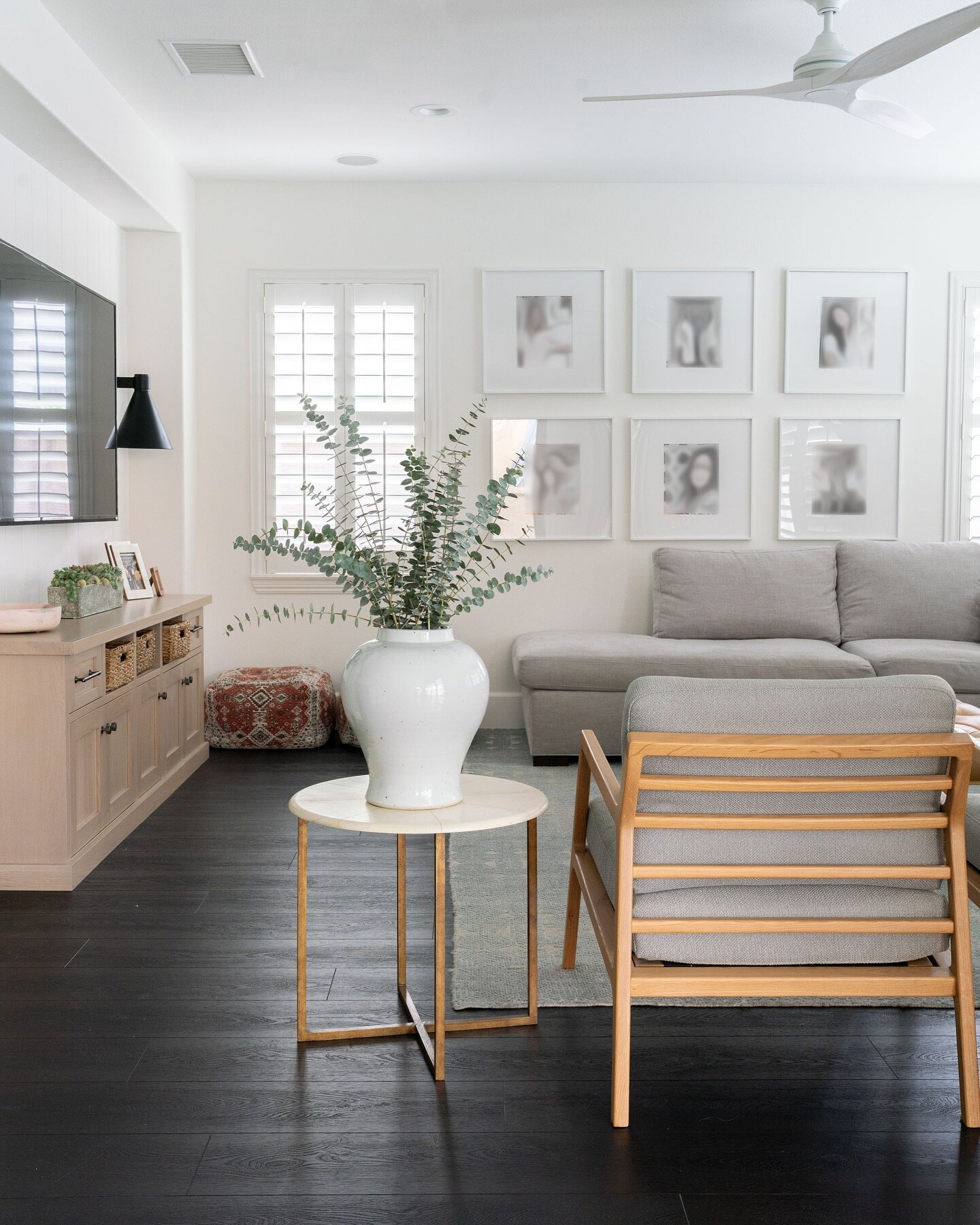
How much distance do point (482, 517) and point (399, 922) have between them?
1.01m

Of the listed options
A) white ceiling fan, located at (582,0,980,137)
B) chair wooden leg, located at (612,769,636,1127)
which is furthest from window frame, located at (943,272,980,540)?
chair wooden leg, located at (612,769,636,1127)

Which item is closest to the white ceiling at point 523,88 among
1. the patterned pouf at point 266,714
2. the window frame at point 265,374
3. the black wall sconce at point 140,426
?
the window frame at point 265,374

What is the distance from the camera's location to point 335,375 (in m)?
5.74

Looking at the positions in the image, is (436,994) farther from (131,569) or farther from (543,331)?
Answer: (543,331)

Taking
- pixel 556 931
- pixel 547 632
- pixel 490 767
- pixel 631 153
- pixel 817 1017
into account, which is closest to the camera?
pixel 817 1017

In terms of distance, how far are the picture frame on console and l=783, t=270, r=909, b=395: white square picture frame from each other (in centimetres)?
20

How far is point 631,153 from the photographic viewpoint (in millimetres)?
5223

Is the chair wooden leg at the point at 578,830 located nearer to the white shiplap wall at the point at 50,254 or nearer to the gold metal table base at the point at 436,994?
the gold metal table base at the point at 436,994

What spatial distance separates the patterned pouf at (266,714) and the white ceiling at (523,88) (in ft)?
8.29

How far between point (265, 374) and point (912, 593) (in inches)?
137

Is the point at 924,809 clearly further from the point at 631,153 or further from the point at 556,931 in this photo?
the point at 631,153

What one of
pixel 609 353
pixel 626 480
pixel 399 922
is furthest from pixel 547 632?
pixel 399 922

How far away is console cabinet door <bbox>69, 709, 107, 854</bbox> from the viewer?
3414mm

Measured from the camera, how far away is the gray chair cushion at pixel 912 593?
543cm
